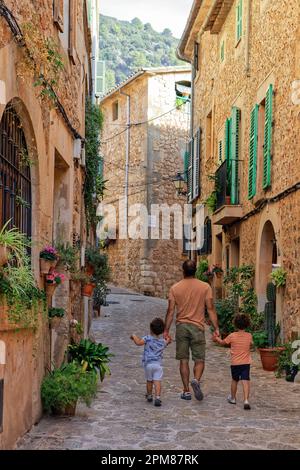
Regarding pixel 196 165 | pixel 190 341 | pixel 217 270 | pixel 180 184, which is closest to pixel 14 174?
pixel 190 341

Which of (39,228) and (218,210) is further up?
(218,210)

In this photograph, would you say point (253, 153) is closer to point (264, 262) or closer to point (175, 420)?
point (264, 262)

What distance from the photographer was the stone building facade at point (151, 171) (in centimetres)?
2545

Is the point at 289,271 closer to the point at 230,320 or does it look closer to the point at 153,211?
the point at 230,320

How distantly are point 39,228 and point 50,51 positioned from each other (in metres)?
1.74

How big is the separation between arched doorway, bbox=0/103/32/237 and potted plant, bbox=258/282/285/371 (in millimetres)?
4958

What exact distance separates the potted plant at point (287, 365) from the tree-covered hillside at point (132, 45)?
299 feet

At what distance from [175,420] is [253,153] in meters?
7.44

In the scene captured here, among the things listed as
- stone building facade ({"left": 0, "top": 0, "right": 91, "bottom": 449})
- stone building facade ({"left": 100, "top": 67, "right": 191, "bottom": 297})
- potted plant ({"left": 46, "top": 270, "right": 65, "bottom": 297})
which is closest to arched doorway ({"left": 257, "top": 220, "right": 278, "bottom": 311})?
stone building facade ({"left": 0, "top": 0, "right": 91, "bottom": 449})

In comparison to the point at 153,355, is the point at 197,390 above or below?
below

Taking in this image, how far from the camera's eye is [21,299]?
5.00 m

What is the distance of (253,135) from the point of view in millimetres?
12891

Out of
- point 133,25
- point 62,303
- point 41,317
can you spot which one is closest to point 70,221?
point 62,303

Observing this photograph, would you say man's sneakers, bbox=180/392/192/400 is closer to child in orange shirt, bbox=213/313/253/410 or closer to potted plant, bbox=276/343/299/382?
child in orange shirt, bbox=213/313/253/410
